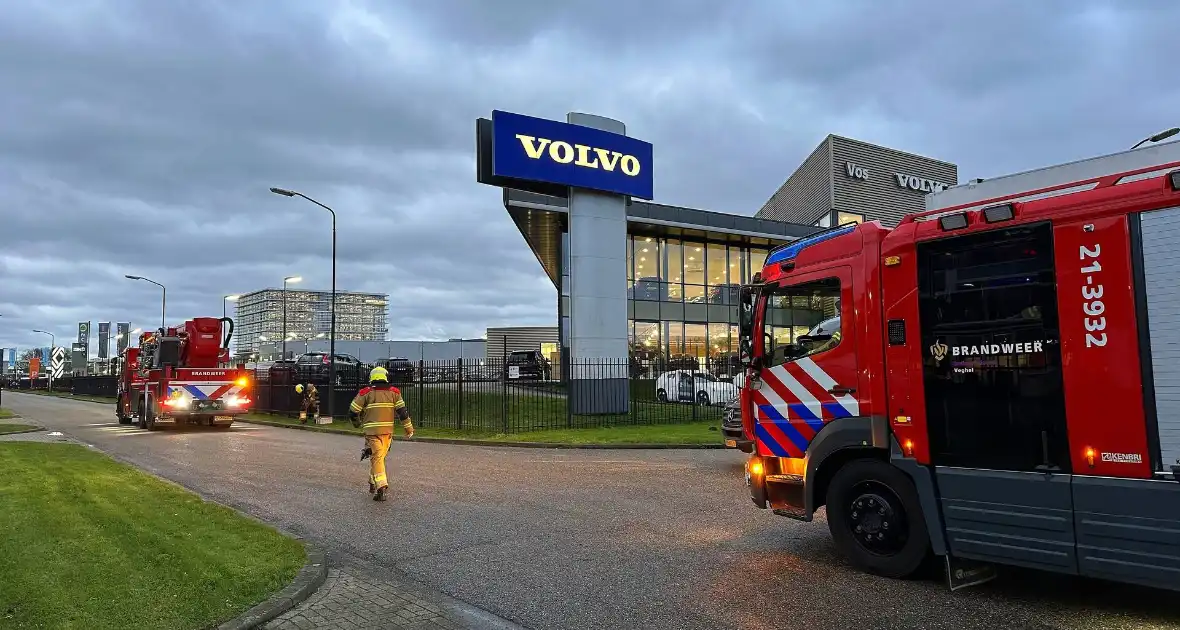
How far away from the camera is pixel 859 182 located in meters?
39.2

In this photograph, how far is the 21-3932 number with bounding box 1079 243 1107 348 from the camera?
15.2 feet

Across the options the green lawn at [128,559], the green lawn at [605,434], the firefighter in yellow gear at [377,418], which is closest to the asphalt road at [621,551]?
the firefighter in yellow gear at [377,418]

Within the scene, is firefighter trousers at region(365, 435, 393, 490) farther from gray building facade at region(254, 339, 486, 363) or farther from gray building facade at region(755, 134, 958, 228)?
gray building facade at region(254, 339, 486, 363)

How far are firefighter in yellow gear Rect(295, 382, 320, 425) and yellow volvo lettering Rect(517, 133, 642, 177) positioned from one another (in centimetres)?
1094

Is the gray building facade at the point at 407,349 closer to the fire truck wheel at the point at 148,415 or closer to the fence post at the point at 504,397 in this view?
the fire truck wheel at the point at 148,415

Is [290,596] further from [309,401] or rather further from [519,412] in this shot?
[309,401]

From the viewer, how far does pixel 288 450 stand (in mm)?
15711

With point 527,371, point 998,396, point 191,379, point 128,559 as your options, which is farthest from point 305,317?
point 998,396

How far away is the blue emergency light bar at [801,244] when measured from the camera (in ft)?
20.5

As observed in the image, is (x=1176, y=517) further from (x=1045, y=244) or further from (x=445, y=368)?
(x=445, y=368)

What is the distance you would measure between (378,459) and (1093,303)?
8028 millimetres

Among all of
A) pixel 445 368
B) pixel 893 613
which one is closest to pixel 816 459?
pixel 893 613

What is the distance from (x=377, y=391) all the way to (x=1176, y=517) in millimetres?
8479

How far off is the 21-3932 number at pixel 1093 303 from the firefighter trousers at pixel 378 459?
7792 mm
